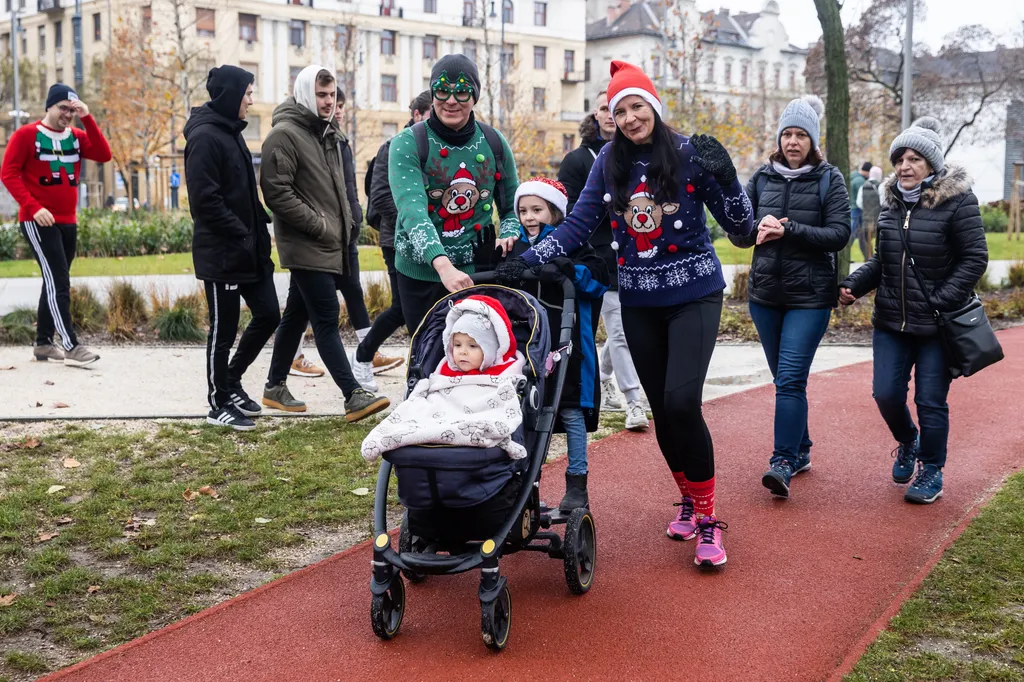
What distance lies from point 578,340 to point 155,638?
2.22 meters

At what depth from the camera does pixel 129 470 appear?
6.35 metres

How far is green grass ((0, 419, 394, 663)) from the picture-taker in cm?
439

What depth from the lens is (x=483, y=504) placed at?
13.2 feet

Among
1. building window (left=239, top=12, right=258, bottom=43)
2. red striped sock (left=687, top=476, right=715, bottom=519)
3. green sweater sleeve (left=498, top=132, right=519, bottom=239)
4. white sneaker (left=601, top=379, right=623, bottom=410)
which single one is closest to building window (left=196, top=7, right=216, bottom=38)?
building window (left=239, top=12, right=258, bottom=43)

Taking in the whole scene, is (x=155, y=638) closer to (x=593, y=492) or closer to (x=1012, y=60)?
(x=593, y=492)

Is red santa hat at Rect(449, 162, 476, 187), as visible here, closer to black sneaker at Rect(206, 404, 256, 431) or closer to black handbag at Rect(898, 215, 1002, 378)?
black handbag at Rect(898, 215, 1002, 378)

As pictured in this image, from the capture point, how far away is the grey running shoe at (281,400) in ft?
25.6

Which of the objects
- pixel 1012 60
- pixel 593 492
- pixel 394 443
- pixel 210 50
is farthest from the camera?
pixel 210 50

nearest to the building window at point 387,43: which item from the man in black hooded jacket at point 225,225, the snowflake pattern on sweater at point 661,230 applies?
the man in black hooded jacket at point 225,225

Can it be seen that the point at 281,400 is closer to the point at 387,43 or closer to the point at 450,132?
the point at 450,132

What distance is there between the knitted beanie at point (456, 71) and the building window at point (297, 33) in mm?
67318

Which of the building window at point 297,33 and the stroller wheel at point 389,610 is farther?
the building window at point 297,33

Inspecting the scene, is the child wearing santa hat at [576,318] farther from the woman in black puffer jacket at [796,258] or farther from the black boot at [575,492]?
the woman in black puffer jacket at [796,258]

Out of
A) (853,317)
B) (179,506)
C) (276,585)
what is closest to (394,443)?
(276,585)
